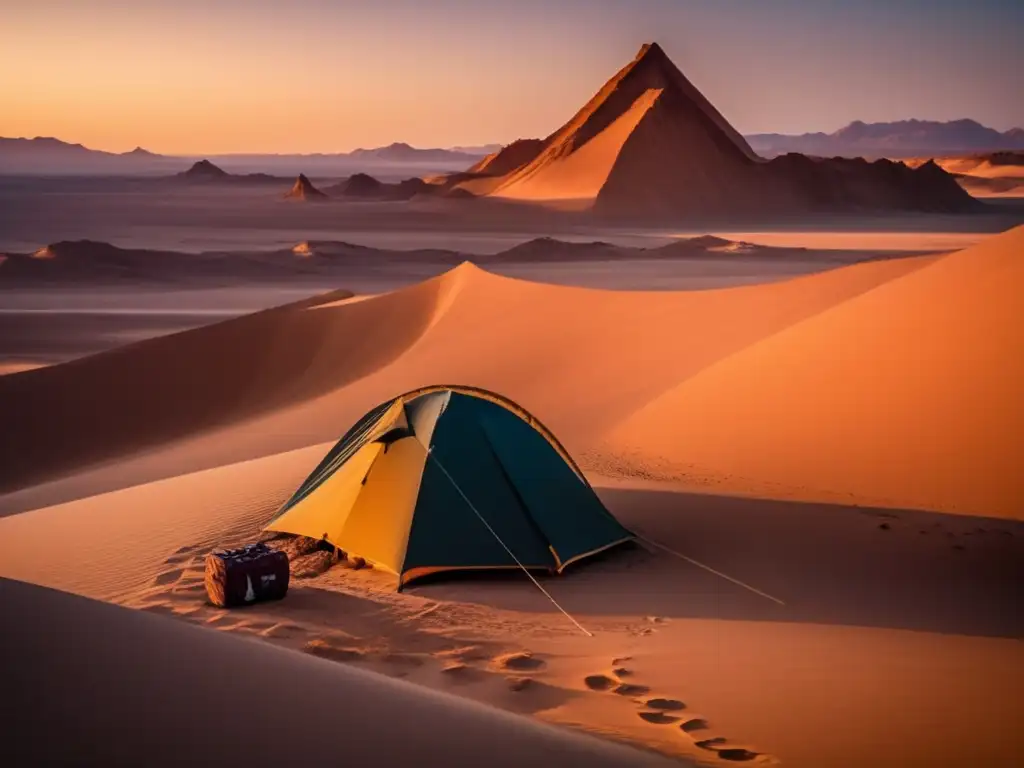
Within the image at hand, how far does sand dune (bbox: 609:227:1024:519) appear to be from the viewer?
10.8 meters

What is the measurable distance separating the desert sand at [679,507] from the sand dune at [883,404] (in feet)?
0.13

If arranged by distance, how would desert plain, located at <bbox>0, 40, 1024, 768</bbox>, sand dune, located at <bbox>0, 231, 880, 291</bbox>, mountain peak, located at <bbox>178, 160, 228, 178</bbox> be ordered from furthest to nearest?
mountain peak, located at <bbox>178, 160, 228, 178</bbox> → sand dune, located at <bbox>0, 231, 880, 291</bbox> → desert plain, located at <bbox>0, 40, 1024, 768</bbox>

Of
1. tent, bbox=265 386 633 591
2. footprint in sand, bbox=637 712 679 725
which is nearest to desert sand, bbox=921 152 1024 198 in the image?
tent, bbox=265 386 633 591

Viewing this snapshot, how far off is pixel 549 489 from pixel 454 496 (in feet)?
2.53

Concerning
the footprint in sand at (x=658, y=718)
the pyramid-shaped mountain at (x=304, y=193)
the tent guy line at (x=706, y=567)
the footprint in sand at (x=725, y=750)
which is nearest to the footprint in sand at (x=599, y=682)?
the footprint in sand at (x=658, y=718)

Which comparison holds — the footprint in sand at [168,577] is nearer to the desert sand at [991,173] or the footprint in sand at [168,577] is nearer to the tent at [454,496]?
the tent at [454,496]

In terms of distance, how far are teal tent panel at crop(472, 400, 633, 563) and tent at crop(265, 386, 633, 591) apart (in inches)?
0.4

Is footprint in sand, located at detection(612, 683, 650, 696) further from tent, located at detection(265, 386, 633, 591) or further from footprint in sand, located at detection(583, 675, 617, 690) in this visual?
tent, located at detection(265, 386, 633, 591)

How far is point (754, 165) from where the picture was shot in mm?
102875

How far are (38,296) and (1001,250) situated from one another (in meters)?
38.9

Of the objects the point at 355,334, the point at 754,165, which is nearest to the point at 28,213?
the point at 754,165

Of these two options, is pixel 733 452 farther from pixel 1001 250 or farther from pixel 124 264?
pixel 124 264

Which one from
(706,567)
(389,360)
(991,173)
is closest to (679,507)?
(706,567)

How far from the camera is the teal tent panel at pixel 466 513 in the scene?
789cm
